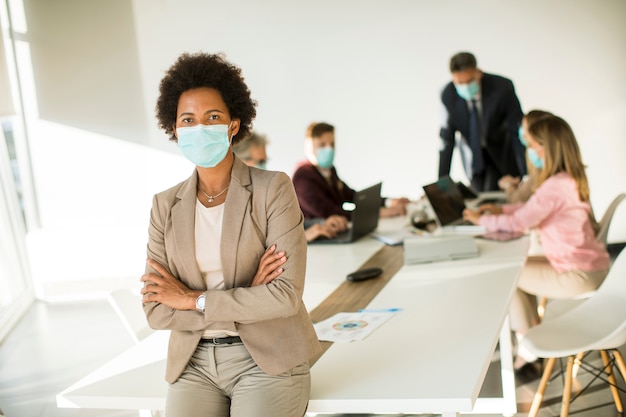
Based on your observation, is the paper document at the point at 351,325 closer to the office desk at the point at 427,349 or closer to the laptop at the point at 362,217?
the office desk at the point at 427,349

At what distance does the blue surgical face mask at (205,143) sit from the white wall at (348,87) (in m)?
5.37

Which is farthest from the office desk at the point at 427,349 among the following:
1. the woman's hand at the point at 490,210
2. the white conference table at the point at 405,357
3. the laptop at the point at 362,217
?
the woman's hand at the point at 490,210

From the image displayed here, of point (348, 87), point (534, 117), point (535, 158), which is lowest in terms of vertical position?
point (535, 158)

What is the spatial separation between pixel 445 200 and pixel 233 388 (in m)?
2.62

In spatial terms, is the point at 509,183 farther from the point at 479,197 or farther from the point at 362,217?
the point at 362,217

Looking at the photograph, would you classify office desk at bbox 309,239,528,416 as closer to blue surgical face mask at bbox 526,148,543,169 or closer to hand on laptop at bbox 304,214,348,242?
hand on laptop at bbox 304,214,348,242

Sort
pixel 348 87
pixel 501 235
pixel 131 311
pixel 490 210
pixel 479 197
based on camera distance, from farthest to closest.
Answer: pixel 348 87 → pixel 479 197 → pixel 490 210 → pixel 501 235 → pixel 131 311

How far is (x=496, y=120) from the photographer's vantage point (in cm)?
648

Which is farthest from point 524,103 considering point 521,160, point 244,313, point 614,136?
point 244,313

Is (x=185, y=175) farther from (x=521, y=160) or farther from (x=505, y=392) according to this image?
(x=505, y=392)

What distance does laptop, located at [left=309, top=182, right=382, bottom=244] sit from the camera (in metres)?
3.96

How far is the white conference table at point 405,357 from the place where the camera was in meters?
1.93

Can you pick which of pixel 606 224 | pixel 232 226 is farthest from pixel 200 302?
pixel 606 224

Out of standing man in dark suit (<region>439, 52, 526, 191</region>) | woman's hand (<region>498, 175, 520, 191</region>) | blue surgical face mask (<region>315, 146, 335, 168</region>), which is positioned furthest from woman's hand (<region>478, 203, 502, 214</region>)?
standing man in dark suit (<region>439, 52, 526, 191</region>)
